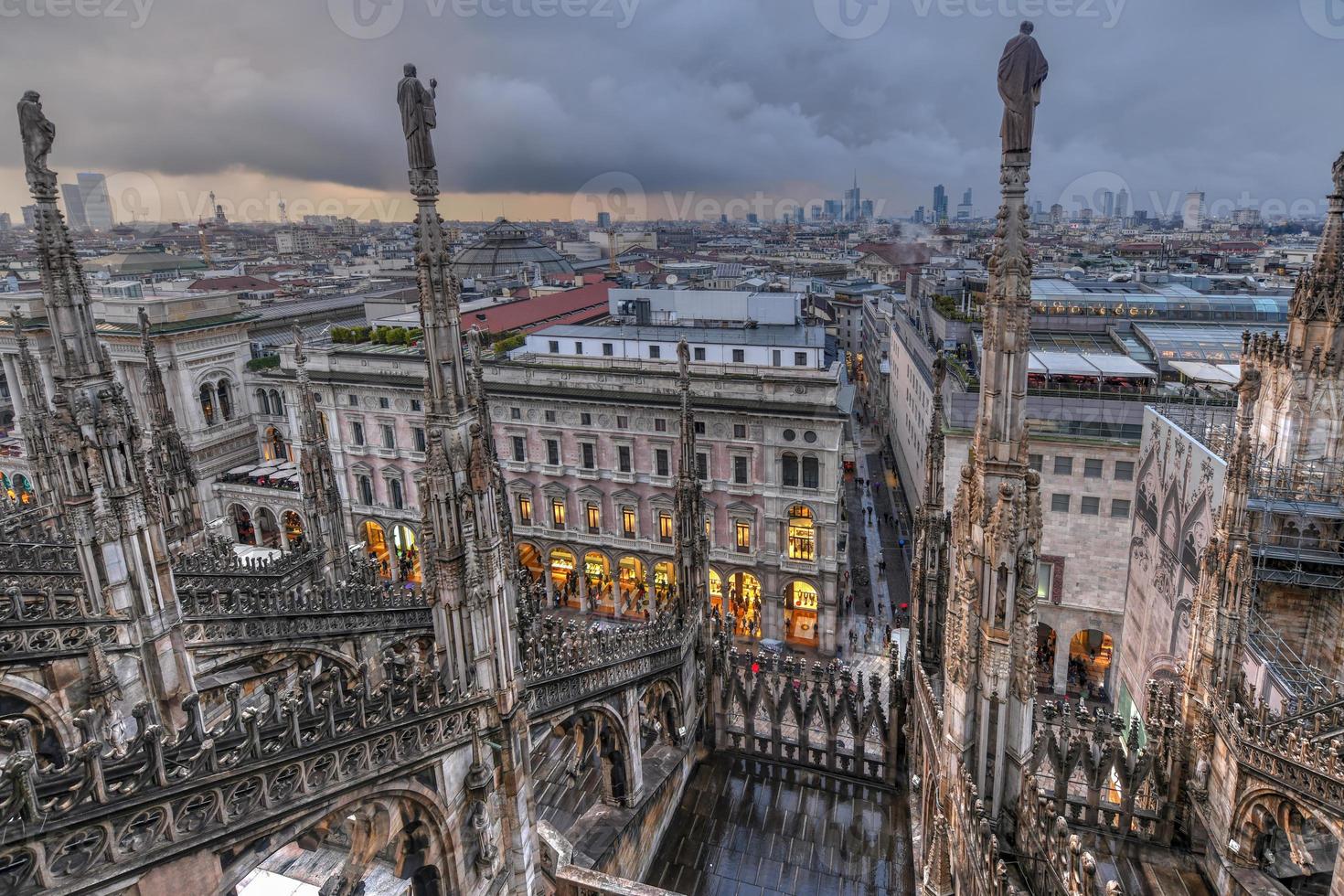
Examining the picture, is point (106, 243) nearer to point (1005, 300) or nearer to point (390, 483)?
point (390, 483)

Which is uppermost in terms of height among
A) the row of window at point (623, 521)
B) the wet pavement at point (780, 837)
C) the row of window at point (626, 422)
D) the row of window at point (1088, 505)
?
the row of window at point (626, 422)

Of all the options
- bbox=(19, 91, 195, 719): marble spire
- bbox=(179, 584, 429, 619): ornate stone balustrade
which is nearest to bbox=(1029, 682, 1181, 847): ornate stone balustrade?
bbox=(179, 584, 429, 619): ornate stone balustrade

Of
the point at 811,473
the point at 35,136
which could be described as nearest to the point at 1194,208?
the point at 811,473

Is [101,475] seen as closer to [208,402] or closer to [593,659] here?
[593,659]

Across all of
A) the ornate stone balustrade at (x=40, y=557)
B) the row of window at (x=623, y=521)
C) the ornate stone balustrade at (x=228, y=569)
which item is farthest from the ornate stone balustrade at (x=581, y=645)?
the row of window at (x=623, y=521)

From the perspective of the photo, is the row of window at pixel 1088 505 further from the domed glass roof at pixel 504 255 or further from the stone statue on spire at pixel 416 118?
the domed glass roof at pixel 504 255
